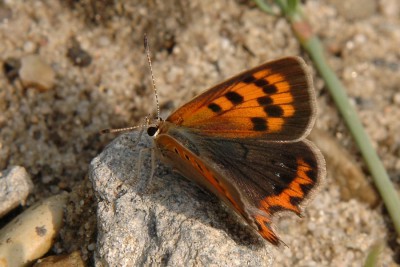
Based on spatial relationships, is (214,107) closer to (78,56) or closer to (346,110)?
(346,110)

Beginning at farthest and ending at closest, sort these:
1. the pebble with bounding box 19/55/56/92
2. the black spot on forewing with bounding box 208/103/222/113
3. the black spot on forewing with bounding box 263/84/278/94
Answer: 1. the pebble with bounding box 19/55/56/92
2. the black spot on forewing with bounding box 208/103/222/113
3. the black spot on forewing with bounding box 263/84/278/94

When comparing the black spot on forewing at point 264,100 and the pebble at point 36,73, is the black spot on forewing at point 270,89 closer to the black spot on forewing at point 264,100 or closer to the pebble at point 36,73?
the black spot on forewing at point 264,100

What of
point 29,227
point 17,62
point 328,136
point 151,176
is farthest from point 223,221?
point 17,62

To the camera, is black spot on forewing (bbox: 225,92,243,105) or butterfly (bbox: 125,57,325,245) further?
black spot on forewing (bbox: 225,92,243,105)

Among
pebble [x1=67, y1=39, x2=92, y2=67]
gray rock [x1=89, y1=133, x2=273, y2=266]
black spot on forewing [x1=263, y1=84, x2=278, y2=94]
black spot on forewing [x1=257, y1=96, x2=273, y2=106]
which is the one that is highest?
pebble [x1=67, y1=39, x2=92, y2=67]

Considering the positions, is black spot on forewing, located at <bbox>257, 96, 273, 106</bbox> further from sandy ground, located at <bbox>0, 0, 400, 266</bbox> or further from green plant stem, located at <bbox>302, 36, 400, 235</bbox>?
green plant stem, located at <bbox>302, 36, 400, 235</bbox>

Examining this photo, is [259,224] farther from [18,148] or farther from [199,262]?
[18,148]

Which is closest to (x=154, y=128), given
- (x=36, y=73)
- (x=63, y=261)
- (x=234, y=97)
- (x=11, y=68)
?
(x=234, y=97)

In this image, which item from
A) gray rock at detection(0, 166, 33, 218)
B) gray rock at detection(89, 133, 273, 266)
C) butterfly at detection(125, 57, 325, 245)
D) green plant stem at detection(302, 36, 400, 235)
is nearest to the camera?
A: gray rock at detection(89, 133, 273, 266)

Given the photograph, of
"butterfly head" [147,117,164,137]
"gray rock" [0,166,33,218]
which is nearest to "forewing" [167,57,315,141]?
"butterfly head" [147,117,164,137]
